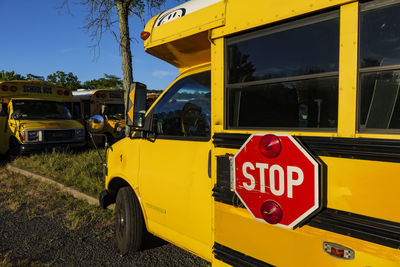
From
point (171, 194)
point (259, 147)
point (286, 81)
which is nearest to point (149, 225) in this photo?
point (171, 194)

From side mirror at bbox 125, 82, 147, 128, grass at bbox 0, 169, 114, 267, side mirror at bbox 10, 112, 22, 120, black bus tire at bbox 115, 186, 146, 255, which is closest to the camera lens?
side mirror at bbox 125, 82, 147, 128

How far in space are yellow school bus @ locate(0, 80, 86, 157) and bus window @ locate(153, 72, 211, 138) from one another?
7184 mm

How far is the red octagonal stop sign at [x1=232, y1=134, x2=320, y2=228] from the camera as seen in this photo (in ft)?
5.12

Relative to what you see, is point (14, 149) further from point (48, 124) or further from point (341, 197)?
point (341, 197)

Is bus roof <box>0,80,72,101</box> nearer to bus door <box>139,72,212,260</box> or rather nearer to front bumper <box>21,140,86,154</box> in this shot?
front bumper <box>21,140,86,154</box>

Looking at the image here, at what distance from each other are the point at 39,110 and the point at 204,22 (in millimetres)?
9372

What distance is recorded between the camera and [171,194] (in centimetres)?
250

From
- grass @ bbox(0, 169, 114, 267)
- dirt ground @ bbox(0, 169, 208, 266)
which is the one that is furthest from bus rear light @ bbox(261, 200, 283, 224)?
grass @ bbox(0, 169, 114, 267)

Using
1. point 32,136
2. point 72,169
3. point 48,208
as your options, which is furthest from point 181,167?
point 32,136

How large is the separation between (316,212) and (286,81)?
81 centimetres

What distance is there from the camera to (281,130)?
1755mm

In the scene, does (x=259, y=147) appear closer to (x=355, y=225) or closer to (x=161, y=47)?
(x=355, y=225)

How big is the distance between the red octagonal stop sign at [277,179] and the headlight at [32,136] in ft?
27.3

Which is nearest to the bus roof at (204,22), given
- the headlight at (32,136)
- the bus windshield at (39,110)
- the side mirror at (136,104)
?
the side mirror at (136,104)
